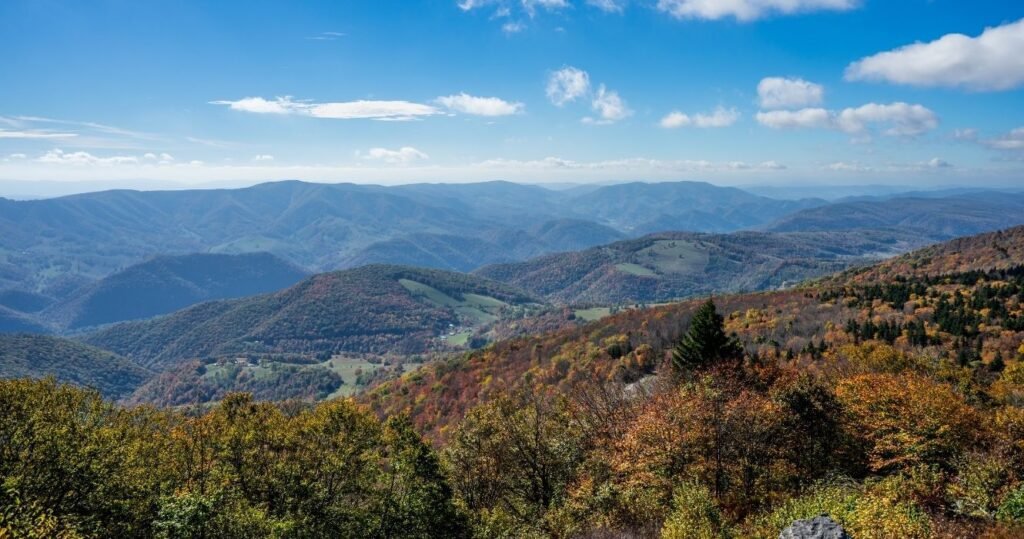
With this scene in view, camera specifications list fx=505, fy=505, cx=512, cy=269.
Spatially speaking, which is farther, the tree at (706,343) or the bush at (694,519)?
the tree at (706,343)

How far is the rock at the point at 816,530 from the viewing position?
19203mm

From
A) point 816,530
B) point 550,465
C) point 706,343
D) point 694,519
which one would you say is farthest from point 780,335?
point 816,530

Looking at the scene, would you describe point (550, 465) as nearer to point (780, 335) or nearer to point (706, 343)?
point (706, 343)

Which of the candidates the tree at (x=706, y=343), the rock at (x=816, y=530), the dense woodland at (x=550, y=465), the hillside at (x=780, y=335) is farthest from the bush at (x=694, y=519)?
the tree at (x=706, y=343)

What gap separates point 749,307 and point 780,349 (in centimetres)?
5321

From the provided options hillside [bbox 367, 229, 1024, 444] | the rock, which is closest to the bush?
the rock

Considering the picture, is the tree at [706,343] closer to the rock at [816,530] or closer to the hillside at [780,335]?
the hillside at [780,335]

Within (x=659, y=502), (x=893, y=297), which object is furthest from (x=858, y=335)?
(x=659, y=502)

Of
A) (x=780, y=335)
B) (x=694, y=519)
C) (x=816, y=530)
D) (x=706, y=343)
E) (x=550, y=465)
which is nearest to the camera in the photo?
(x=816, y=530)

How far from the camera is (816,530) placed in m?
19.7

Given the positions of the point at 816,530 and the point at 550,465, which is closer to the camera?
the point at 816,530

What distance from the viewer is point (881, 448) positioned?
32.9 metres

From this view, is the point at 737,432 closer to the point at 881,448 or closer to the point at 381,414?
the point at 881,448

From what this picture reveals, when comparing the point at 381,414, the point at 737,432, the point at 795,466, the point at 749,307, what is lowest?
the point at 381,414
